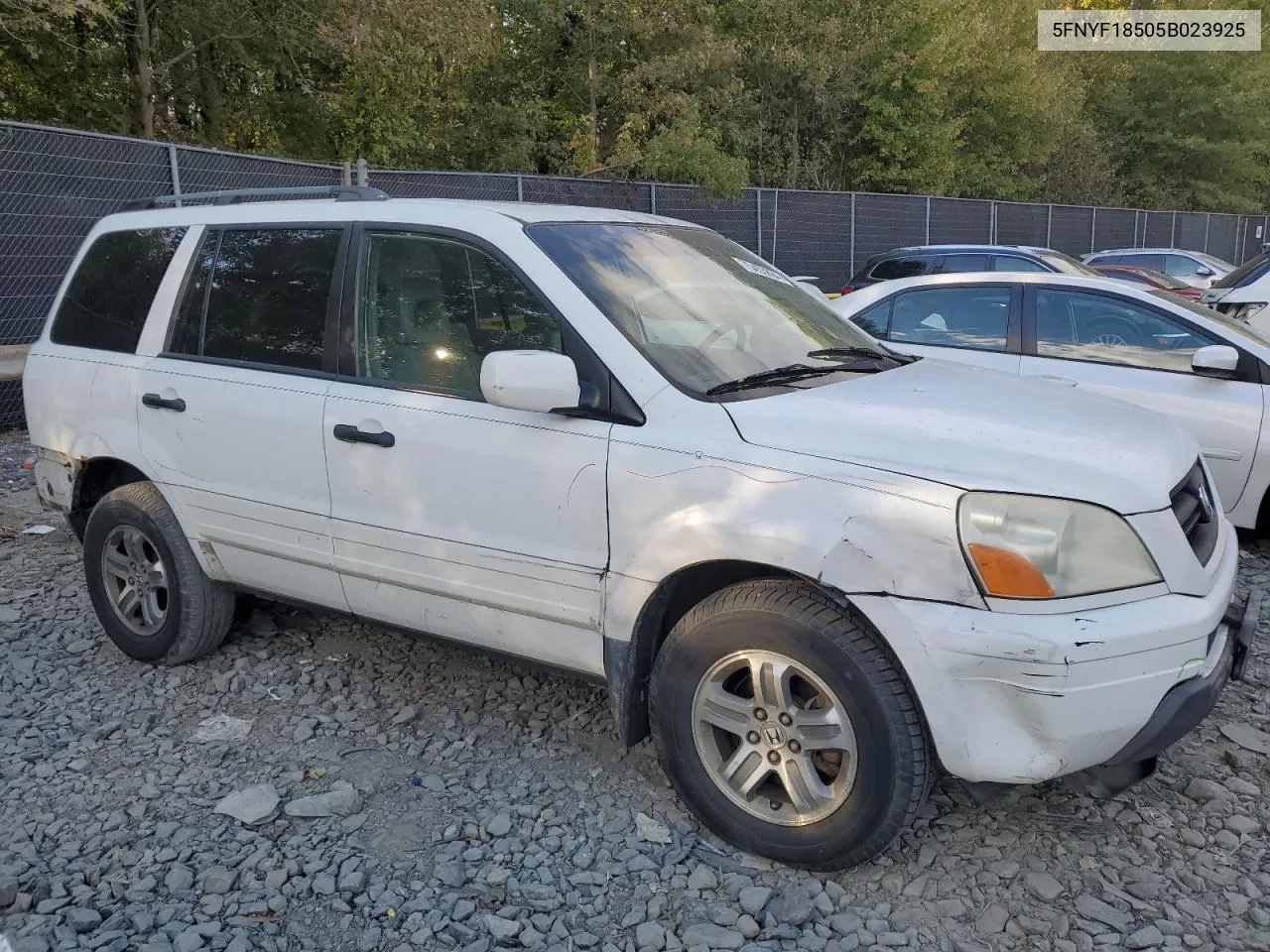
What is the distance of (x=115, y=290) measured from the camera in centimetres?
433

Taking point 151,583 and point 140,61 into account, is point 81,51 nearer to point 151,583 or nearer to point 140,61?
point 140,61

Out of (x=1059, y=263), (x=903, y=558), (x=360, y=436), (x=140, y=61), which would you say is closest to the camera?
(x=903, y=558)

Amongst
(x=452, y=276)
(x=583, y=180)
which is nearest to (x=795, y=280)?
(x=452, y=276)

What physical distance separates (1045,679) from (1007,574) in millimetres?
261

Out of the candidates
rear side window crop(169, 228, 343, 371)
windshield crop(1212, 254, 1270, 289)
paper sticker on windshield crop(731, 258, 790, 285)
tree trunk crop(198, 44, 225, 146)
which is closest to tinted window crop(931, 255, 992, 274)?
windshield crop(1212, 254, 1270, 289)

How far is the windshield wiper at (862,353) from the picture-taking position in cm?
360

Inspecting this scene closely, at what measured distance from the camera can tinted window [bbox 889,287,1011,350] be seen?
6.27 metres

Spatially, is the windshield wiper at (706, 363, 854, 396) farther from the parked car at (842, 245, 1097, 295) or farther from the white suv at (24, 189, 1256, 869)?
the parked car at (842, 245, 1097, 295)

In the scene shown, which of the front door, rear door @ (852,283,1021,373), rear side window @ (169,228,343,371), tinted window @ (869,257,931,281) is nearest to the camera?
the front door

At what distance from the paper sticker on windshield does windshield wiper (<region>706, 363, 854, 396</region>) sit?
692 mm

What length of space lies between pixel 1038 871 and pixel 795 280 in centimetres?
244

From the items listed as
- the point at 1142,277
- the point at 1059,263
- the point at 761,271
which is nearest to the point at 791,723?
the point at 761,271

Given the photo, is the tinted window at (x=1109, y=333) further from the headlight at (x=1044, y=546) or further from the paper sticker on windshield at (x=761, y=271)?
the headlight at (x=1044, y=546)

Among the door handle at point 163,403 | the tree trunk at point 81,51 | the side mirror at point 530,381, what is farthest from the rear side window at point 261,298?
the tree trunk at point 81,51
